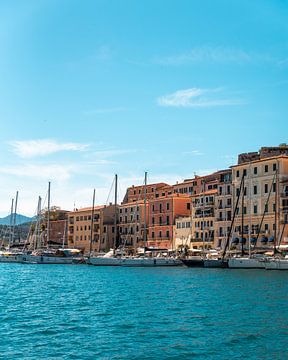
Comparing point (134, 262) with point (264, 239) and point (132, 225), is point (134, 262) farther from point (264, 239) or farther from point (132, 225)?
point (132, 225)

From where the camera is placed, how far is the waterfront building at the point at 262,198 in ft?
286

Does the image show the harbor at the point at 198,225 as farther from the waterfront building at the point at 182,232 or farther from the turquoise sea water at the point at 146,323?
the turquoise sea water at the point at 146,323

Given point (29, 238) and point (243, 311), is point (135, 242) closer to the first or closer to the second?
point (29, 238)

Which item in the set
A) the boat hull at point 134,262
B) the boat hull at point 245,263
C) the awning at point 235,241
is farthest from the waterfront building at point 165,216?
the boat hull at point 245,263

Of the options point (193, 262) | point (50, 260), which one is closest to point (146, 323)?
point (193, 262)

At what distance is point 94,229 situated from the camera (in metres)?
130

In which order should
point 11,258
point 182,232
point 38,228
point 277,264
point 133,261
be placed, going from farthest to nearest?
point 38,228, point 11,258, point 182,232, point 133,261, point 277,264

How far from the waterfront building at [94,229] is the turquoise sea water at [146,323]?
2945 inches

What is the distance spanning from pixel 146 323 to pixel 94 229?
99754mm

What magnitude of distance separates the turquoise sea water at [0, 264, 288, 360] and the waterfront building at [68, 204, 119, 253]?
7480cm

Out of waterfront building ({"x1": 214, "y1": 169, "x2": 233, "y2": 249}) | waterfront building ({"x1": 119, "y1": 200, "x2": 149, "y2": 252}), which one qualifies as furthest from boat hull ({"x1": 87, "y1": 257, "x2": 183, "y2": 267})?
waterfront building ({"x1": 119, "y1": 200, "x2": 149, "y2": 252})

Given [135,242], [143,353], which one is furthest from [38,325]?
[135,242]

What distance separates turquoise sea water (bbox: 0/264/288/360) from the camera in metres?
24.1

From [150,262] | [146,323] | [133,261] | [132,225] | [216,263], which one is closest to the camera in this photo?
[146,323]
